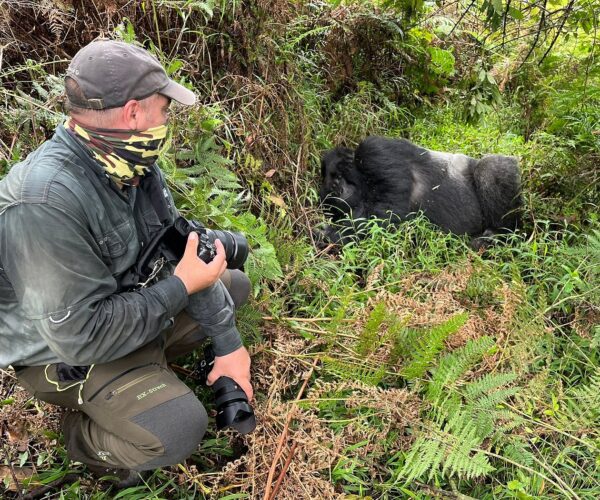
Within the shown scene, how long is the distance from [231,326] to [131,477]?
71 cm

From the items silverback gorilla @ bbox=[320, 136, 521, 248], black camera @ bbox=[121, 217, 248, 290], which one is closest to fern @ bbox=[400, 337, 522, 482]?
black camera @ bbox=[121, 217, 248, 290]

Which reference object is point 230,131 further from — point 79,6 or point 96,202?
point 96,202

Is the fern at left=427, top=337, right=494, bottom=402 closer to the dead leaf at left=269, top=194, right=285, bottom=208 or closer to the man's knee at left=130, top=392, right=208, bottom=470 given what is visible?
the man's knee at left=130, top=392, right=208, bottom=470

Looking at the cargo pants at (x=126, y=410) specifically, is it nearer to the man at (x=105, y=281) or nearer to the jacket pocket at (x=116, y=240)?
the man at (x=105, y=281)

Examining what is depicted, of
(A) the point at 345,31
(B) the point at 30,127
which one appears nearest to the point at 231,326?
(B) the point at 30,127

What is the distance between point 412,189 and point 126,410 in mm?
2952

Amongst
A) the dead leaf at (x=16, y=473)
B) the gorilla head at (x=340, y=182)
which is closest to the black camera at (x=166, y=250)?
the dead leaf at (x=16, y=473)

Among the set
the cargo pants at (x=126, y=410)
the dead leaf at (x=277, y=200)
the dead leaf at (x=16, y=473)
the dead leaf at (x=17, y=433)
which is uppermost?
the dead leaf at (x=277, y=200)

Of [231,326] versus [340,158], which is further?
[340,158]

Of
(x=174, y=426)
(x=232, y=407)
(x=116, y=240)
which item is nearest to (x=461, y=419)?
(x=232, y=407)

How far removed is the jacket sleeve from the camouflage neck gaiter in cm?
23

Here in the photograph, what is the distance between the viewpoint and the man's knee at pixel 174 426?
6.21 feet

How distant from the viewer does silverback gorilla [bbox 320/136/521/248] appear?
13.6ft

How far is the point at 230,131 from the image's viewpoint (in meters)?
3.43
